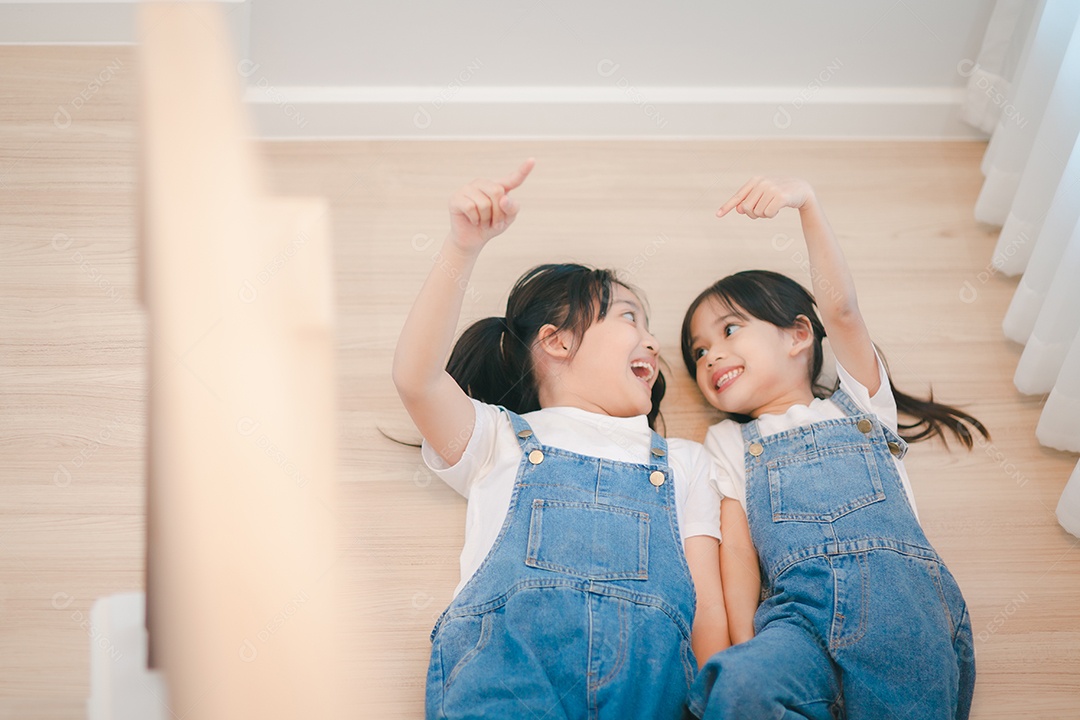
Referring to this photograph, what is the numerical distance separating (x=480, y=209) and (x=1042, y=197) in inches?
35.0

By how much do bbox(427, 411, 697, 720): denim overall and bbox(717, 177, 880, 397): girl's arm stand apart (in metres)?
0.29

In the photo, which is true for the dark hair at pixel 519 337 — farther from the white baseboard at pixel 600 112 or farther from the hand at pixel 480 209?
the white baseboard at pixel 600 112

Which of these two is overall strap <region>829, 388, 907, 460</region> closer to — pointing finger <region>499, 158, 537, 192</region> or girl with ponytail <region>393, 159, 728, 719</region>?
girl with ponytail <region>393, 159, 728, 719</region>

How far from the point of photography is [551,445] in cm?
111

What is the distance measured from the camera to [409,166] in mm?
1555

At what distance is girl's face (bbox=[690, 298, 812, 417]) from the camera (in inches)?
47.4

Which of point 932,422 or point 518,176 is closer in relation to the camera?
point 518,176

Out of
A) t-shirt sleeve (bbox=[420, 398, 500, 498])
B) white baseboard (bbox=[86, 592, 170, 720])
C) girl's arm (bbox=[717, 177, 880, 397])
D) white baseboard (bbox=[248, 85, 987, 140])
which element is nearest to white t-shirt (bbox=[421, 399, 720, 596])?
t-shirt sleeve (bbox=[420, 398, 500, 498])

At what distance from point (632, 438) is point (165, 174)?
0.88 metres

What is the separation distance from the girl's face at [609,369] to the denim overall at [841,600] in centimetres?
17

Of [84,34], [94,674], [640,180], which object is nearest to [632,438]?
[640,180]

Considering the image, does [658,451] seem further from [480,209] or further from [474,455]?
[480,209]

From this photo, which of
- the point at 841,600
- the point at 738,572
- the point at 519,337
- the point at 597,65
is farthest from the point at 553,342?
the point at 597,65

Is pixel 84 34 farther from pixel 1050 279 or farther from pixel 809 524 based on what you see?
pixel 1050 279
